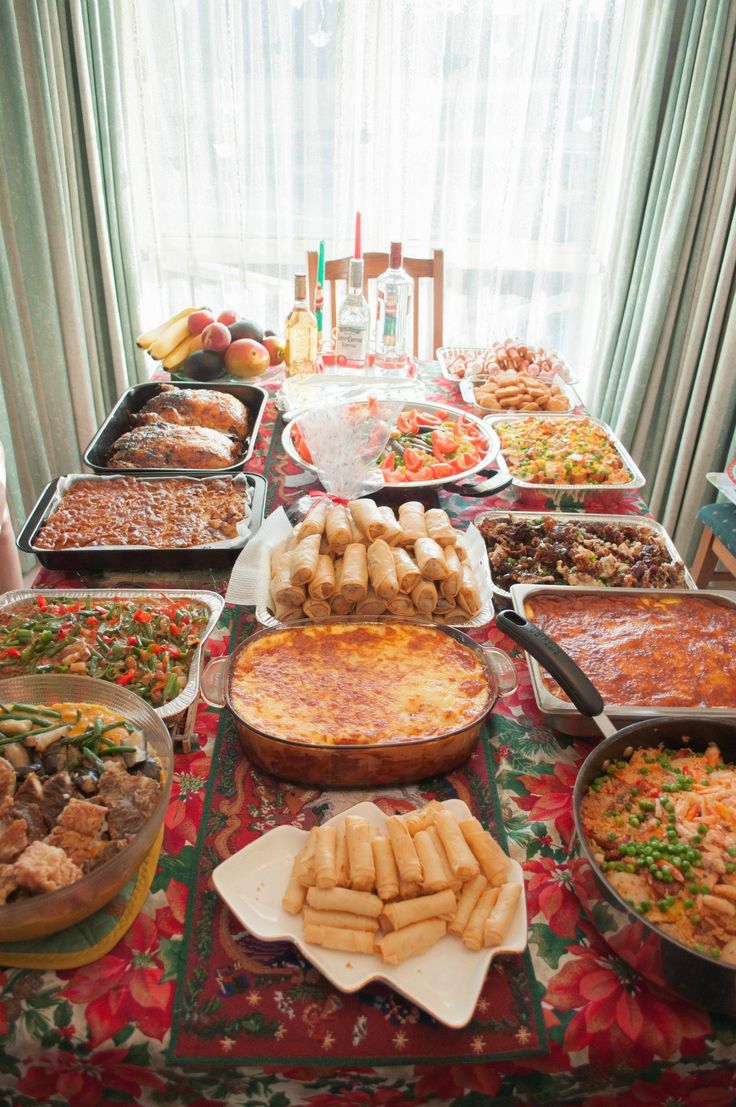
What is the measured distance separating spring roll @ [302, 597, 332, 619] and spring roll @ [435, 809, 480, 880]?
1.91ft

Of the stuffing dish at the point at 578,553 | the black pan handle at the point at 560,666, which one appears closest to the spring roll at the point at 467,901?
the black pan handle at the point at 560,666

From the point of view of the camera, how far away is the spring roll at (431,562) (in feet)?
5.60

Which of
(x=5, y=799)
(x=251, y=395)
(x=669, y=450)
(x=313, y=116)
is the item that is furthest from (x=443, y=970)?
(x=313, y=116)

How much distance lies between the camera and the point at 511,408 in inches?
114

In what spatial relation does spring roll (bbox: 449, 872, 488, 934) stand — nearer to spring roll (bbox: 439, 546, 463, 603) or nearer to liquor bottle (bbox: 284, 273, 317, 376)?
spring roll (bbox: 439, 546, 463, 603)

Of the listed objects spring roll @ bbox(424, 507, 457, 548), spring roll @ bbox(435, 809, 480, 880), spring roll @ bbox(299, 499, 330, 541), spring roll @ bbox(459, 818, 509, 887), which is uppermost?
spring roll @ bbox(299, 499, 330, 541)

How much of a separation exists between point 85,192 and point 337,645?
3349 millimetres

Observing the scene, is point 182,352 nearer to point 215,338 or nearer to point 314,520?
point 215,338

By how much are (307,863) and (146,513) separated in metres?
1.18

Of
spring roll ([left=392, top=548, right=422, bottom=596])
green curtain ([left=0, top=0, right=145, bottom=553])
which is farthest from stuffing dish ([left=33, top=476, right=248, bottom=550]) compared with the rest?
green curtain ([left=0, top=0, right=145, bottom=553])

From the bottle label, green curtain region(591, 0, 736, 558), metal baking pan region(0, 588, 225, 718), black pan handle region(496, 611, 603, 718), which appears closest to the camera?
black pan handle region(496, 611, 603, 718)

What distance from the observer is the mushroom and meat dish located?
3.39ft

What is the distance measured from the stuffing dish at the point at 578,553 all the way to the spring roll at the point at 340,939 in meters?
0.97

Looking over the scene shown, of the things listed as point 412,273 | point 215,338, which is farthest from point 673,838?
point 412,273
